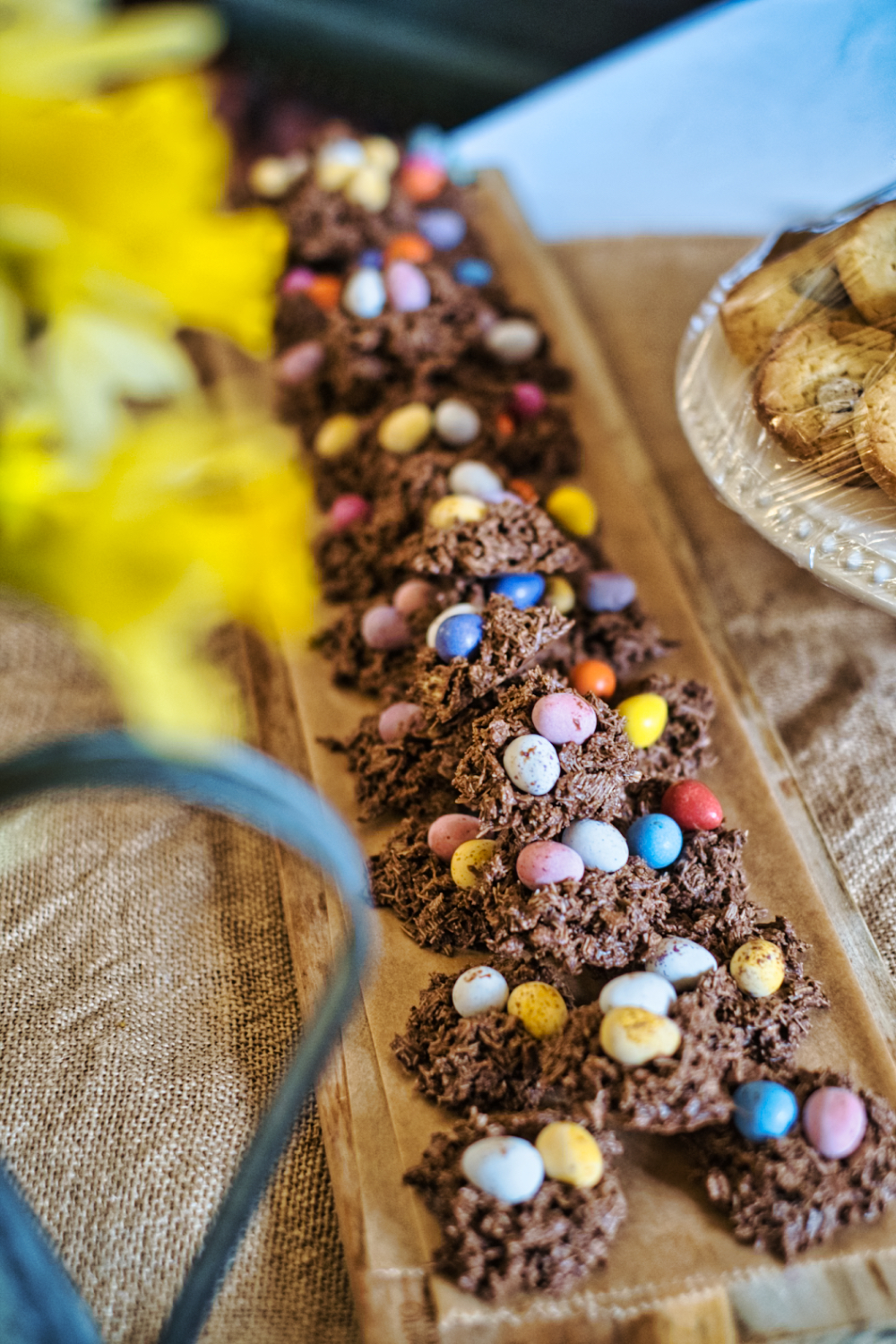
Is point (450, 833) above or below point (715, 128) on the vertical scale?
below

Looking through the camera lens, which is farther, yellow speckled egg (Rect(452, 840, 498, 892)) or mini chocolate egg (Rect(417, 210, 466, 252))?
mini chocolate egg (Rect(417, 210, 466, 252))

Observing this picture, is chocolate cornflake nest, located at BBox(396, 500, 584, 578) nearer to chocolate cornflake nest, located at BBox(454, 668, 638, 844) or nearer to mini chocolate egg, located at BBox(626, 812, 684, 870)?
chocolate cornflake nest, located at BBox(454, 668, 638, 844)

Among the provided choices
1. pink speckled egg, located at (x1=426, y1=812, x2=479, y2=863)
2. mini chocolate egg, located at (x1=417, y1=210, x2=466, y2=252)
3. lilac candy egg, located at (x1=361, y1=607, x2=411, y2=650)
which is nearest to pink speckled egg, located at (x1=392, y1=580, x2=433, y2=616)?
lilac candy egg, located at (x1=361, y1=607, x2=411, y2=650)

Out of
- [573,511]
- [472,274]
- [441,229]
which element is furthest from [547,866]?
[441,229]

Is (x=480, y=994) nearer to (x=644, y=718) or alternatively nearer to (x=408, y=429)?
(x=644, y=718)

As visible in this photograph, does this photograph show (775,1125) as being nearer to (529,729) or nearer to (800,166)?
(529,729)

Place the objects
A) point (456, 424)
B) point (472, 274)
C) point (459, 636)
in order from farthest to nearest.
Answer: point (472, 274) → point (456, 424) → point (459, 636)

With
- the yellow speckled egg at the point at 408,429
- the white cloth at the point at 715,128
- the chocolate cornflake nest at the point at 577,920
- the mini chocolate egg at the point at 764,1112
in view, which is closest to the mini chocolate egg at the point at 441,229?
the white cloth at the point at 715,128
